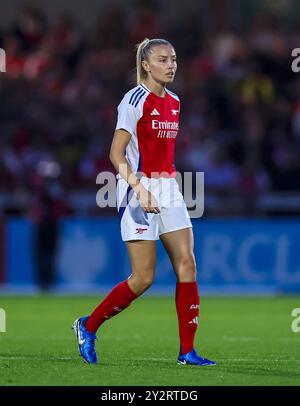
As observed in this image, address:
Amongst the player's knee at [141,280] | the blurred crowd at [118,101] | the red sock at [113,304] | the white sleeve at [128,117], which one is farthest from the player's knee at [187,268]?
the blurred crowd at [118,101]

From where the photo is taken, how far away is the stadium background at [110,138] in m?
18.3

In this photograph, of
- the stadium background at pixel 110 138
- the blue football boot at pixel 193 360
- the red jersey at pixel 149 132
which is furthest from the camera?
the stadium background at pixel 110 138

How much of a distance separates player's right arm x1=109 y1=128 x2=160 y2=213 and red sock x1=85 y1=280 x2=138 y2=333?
2.50 ft

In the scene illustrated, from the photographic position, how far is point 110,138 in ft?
63.9

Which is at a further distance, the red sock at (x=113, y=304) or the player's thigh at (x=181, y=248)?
the red sock at (x=113, y=304)

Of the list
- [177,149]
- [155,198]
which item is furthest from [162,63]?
[177,149]

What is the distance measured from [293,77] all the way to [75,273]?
497 centimetres

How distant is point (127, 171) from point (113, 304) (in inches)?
42.9

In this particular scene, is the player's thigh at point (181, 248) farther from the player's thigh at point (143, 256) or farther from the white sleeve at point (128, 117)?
the white sleeve at point (128, 117)

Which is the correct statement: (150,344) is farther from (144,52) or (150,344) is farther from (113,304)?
(144,52)
